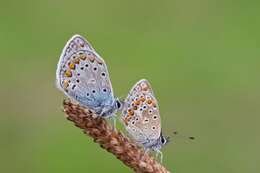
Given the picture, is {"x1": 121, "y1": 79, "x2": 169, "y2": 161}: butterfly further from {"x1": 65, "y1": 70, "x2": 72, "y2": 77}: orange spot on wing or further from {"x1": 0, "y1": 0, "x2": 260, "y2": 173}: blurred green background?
{"x1": 0, "y1": 0, "x2": 260, "y2": 173}: blurred green background

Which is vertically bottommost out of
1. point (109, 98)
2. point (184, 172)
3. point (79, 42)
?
point (184, 172)

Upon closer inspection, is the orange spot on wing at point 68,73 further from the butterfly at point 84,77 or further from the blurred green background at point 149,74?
the blurred green background at point 149,74

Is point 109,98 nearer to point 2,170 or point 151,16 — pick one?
point 2,170

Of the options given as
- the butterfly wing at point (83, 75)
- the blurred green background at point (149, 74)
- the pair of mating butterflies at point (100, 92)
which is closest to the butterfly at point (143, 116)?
the pair of mating butterflies at point (100, 92)

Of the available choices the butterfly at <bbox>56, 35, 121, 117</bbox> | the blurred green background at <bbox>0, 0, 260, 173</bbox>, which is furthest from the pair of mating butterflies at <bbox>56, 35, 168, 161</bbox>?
the blurred green background at <bbox>0, 0, 260, 173</bbox>

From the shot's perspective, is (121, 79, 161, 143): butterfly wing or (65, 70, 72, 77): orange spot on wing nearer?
(121, 79, 161, 143): butterfly wing

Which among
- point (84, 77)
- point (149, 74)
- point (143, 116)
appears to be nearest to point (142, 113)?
point (143, 116)

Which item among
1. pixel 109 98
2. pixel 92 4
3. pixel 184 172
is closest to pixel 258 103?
pixel 184 172
